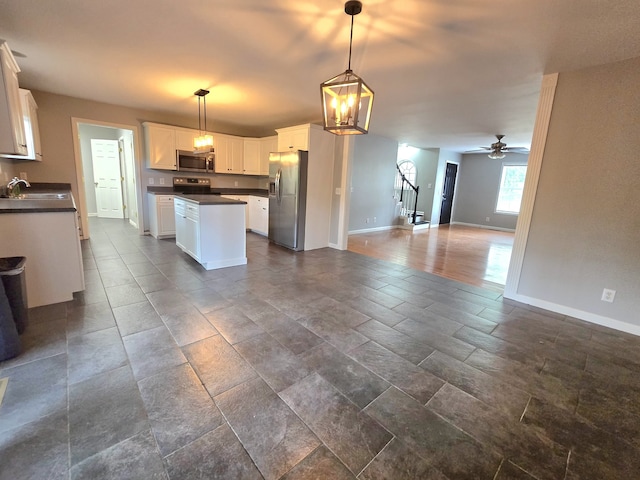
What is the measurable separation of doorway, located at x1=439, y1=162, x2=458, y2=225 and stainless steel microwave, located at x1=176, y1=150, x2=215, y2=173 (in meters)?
7.19


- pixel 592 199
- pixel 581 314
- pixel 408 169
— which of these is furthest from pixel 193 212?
pixel 408 169

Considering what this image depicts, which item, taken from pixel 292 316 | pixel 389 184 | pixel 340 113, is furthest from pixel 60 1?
pixel 389 184

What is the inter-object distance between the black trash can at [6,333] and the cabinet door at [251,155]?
527cm

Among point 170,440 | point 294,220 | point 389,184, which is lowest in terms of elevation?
point 170,440

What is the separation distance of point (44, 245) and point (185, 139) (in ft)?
12.4

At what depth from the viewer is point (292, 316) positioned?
2.67 meters

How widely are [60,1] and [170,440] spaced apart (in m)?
3.04

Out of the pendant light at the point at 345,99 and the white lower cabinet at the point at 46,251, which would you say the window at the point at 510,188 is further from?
the white lower cabinet at the point at 46,251

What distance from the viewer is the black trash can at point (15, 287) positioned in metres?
2.02

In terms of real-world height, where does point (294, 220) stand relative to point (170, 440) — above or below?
above

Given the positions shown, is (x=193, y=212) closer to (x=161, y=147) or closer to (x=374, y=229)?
Result: (x=161, y=147)

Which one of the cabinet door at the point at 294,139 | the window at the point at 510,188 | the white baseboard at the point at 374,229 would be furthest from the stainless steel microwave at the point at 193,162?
the window at the point at 510,188

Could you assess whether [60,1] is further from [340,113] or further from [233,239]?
[233,239]

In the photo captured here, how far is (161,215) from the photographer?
533cm
